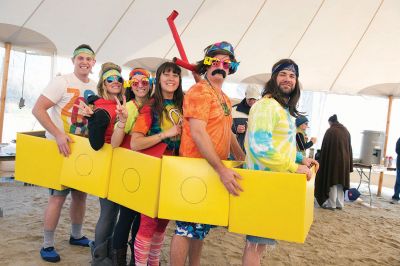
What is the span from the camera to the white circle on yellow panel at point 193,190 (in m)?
1.28

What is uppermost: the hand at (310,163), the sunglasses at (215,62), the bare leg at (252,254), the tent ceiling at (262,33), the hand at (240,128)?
the tent ceiling at (262,33)

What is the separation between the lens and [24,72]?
223 inches

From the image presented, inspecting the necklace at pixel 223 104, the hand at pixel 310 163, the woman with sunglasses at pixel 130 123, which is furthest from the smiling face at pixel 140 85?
the hand at pixel 310 163

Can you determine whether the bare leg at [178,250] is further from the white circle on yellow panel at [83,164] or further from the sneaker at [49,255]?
the sneaker at [49,255]

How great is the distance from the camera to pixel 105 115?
156 cm

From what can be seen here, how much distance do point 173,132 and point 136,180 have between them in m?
0.24

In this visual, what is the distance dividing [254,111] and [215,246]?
1.62 meters

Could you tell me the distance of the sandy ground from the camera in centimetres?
223

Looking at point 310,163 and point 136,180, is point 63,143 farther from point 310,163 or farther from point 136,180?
point 310,163

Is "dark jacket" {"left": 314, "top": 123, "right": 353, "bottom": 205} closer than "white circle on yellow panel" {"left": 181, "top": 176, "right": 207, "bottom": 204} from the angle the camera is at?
No

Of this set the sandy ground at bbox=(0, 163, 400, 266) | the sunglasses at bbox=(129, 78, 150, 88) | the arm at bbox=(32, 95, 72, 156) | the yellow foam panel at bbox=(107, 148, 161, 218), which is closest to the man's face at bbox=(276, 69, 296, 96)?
the yellow foam panel at bbox=(107, 148, 161, 218)

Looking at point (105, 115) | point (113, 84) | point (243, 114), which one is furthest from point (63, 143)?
point (243, 114)

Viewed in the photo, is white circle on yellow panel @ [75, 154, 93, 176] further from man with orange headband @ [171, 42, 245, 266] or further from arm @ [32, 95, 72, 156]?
man with orange headband @ [171, 42, 245, 266]

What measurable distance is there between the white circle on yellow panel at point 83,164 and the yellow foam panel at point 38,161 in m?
0.12
